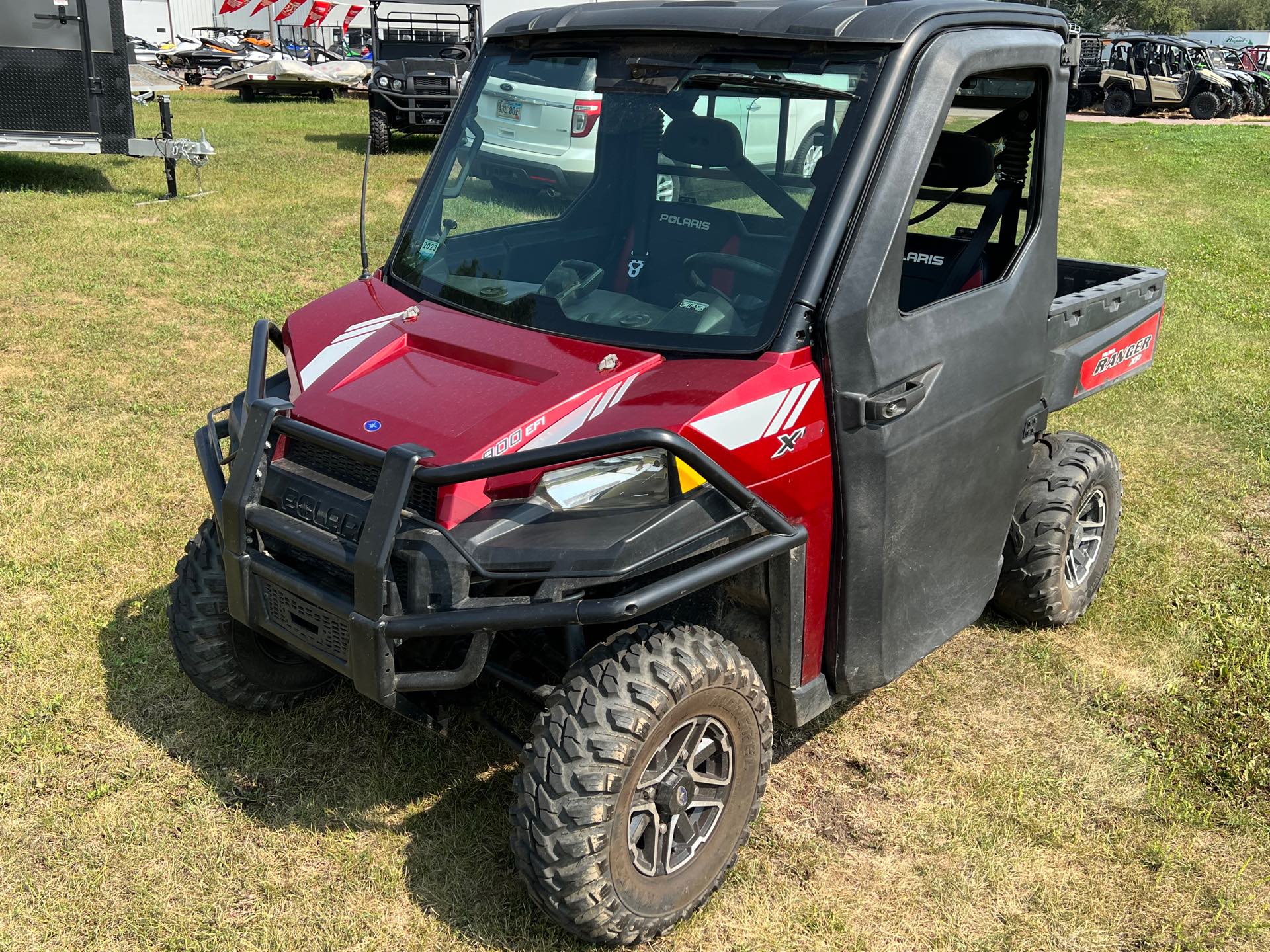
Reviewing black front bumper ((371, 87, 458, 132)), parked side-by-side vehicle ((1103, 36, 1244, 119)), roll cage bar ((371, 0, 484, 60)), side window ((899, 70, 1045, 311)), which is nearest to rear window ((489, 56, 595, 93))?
side window ((899, 70, 1045, 311))

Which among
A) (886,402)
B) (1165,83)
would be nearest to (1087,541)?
(886,402)

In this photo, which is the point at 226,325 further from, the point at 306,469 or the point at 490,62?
the point at 306,469

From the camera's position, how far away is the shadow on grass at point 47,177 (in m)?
12.3

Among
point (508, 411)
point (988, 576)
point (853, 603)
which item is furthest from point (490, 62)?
point (988, 576)

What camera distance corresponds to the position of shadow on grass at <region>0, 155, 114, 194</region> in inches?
486

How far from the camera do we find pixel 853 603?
3129 mm

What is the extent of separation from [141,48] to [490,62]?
3633 cm

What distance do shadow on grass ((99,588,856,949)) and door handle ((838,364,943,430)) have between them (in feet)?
4.32

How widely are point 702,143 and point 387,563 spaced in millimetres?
1548

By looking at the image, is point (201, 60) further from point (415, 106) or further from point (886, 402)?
point (886, 402)

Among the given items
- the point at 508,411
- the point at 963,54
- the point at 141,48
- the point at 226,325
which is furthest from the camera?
the point at 141,48

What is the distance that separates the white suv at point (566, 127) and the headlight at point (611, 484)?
35.8 inches

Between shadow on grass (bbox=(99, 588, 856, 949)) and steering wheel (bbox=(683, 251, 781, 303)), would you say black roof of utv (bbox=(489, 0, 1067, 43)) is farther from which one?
shadow on grass (bbox=(99, 588, 856, 949))

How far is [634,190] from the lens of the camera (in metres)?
3.36
